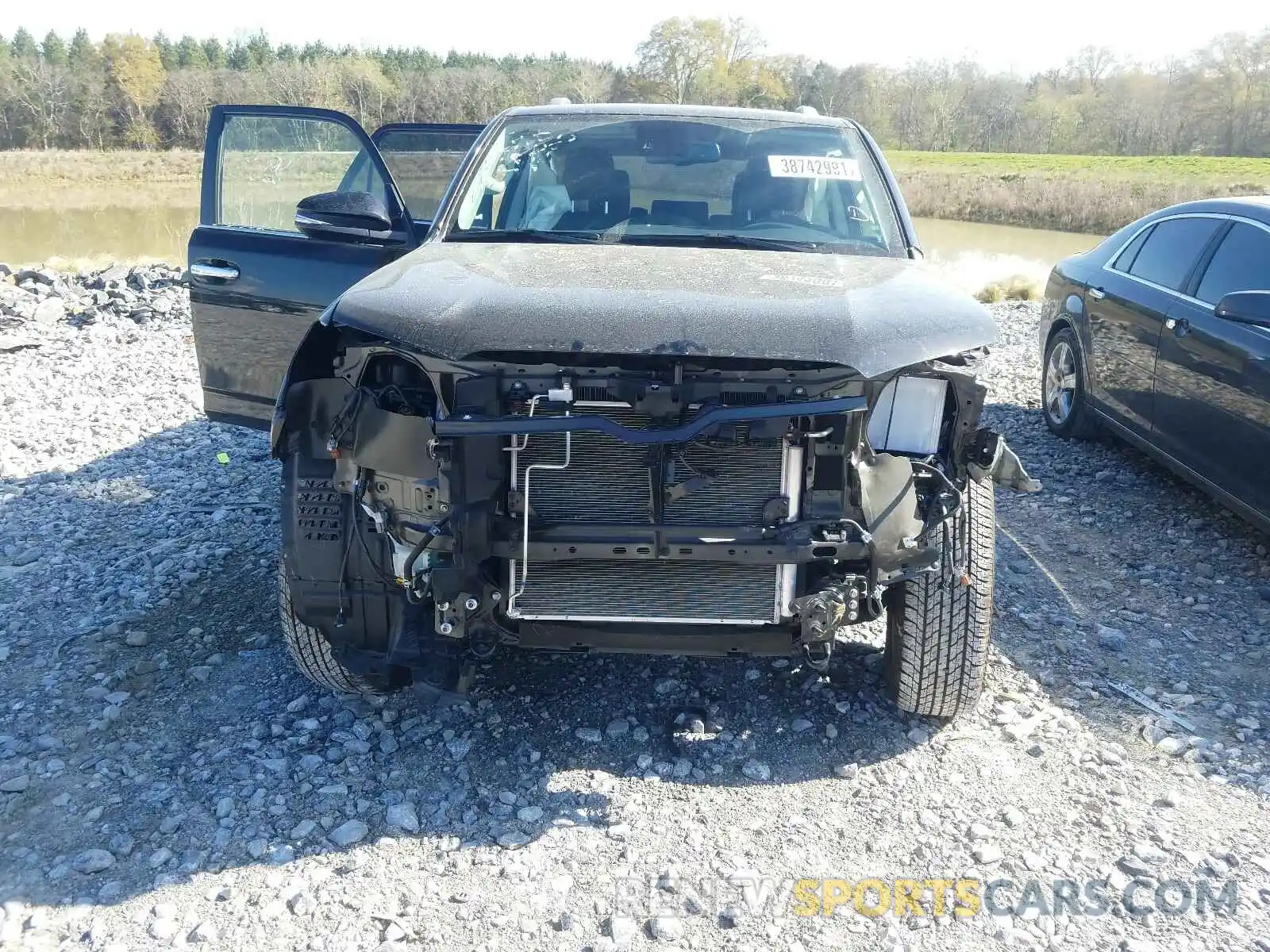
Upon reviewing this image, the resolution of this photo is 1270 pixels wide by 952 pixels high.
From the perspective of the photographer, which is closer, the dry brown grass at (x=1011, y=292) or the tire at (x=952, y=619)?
the tire at (x=952, y=619)

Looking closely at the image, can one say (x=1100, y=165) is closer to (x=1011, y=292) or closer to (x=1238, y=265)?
(x=1011, y=292)

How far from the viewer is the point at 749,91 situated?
1784 inches

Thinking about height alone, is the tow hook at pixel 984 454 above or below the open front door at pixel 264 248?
below

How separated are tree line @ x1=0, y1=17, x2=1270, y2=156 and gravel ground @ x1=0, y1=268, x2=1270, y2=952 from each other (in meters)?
34.5

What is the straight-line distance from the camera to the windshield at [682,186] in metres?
3.95

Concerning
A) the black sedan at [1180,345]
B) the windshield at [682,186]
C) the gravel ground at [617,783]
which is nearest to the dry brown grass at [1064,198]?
the black sedan at [1180,345]

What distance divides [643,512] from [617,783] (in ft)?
2.86

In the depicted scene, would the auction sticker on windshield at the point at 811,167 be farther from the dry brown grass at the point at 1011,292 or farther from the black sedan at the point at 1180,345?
the dry brown grass at the point at 1011,292

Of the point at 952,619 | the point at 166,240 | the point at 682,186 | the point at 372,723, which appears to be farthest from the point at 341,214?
the point at 166,240

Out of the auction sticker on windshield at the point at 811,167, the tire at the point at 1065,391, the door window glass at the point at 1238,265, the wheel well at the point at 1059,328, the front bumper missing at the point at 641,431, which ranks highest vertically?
the auction sticker on windshield at the point at 811,167

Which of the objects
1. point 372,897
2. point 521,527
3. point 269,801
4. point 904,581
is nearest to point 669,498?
point 521,527

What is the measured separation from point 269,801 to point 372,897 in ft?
1.82

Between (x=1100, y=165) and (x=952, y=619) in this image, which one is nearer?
(x=952, y=619)

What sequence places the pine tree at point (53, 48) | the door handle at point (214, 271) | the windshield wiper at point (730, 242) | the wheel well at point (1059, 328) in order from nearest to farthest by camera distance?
the windshield wiper at point (730, 242) → the door handle at point (214, 271) → the wheel well at point (1059, 328) → the pine tree at point (53, 48)
